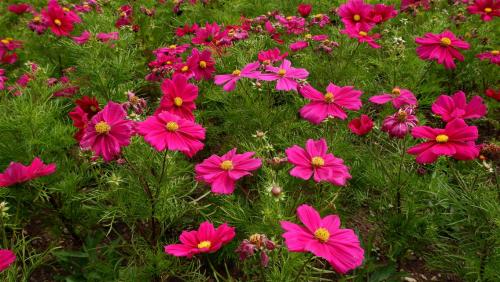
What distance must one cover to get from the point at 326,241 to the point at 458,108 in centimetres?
89

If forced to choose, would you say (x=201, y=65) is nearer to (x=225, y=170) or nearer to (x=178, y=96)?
(x=178, y=96)

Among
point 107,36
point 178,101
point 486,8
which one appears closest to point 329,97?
point 178,101

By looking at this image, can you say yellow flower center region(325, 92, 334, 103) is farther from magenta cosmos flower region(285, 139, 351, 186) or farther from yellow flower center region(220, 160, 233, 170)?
yellow flower center region(220, 160, 233, 170)

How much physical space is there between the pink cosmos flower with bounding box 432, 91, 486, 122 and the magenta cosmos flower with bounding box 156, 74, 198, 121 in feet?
3.12

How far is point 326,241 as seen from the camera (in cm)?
117

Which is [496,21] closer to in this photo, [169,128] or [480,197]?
[480,197]

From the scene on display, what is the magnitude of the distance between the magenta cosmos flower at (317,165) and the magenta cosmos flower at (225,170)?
0.44 feet

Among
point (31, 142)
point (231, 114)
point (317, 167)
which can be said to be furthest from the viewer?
point (231, 114)

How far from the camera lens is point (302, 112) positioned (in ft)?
5.45

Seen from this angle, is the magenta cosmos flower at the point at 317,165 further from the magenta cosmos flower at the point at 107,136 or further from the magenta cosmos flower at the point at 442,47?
the magenta cosmos flower at the point at 442,47

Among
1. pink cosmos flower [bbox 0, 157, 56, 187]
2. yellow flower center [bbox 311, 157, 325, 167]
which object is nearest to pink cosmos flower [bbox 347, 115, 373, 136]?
yellow flower center [bbox 311, 157, 325, 167]

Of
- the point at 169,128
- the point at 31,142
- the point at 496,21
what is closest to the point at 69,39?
the point at 31,142

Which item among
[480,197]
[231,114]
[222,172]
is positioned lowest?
[231,114]

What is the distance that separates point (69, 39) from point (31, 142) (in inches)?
60.6
